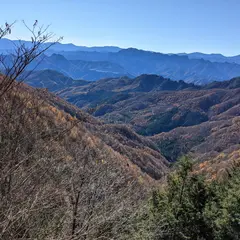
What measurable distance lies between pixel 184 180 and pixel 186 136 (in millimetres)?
161046

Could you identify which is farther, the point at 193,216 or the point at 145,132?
the point at 145,132

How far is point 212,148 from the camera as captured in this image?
134875 mm

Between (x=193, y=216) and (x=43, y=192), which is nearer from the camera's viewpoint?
(x=43, y=192)

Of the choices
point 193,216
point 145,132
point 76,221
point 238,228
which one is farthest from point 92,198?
point 145,132

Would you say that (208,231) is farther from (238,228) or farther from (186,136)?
(186,136)

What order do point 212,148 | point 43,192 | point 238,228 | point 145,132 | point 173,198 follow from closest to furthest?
point 43,192, point 238,228, point 173,198, point 212,148, point 145,132

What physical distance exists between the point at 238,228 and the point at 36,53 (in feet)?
41.6

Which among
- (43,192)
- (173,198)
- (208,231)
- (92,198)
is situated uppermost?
(43,192)

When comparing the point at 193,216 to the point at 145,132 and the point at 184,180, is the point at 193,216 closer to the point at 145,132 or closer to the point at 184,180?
the point at 184,180

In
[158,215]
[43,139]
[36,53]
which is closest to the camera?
[36,53]

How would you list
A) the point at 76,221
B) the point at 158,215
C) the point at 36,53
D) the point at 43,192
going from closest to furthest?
1. the point at 36,53
2. the point at 43,192
3. the point at 76,221
4. the point at 158,215

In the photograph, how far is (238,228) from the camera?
13391 mm

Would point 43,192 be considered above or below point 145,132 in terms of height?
above

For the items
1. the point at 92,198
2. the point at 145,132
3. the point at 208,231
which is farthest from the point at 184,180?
the point at 145,132
